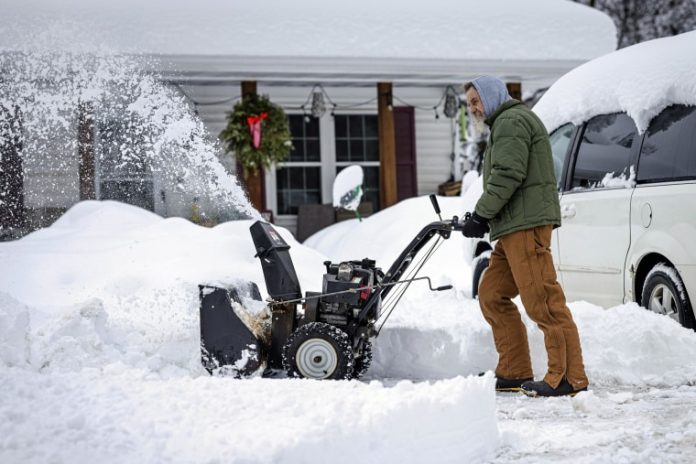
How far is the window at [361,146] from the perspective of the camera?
1783cm

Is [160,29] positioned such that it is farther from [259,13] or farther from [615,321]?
[615,321]

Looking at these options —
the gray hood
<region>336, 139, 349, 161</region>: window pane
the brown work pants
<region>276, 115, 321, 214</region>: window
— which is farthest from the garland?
the brown work pants

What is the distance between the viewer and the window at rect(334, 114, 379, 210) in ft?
58.5

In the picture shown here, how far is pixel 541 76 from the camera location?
15805mm

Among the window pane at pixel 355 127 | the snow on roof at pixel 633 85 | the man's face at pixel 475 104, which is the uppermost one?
the window pane at pixel 355 127

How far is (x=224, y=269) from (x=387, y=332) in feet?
6.36

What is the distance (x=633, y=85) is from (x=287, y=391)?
3339 mm

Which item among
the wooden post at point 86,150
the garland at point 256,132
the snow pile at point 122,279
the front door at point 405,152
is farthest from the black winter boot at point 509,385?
the front door at point 405,152

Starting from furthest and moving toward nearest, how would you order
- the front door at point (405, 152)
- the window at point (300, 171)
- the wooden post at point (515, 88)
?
the front door at point (405, 152) < the window at point (300, 171) < the wooden post at point (515, 88)

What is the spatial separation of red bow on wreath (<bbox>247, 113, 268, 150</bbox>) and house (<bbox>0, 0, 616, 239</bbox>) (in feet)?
1.93

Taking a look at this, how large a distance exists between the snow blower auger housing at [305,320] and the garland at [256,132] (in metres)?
9.03

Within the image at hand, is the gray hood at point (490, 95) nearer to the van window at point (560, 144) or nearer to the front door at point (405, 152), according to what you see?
the van window at point (560, 144)

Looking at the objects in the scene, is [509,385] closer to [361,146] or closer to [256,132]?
[256,132]

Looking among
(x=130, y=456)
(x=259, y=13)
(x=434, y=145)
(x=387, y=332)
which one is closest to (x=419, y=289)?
(x=387, y=332)
